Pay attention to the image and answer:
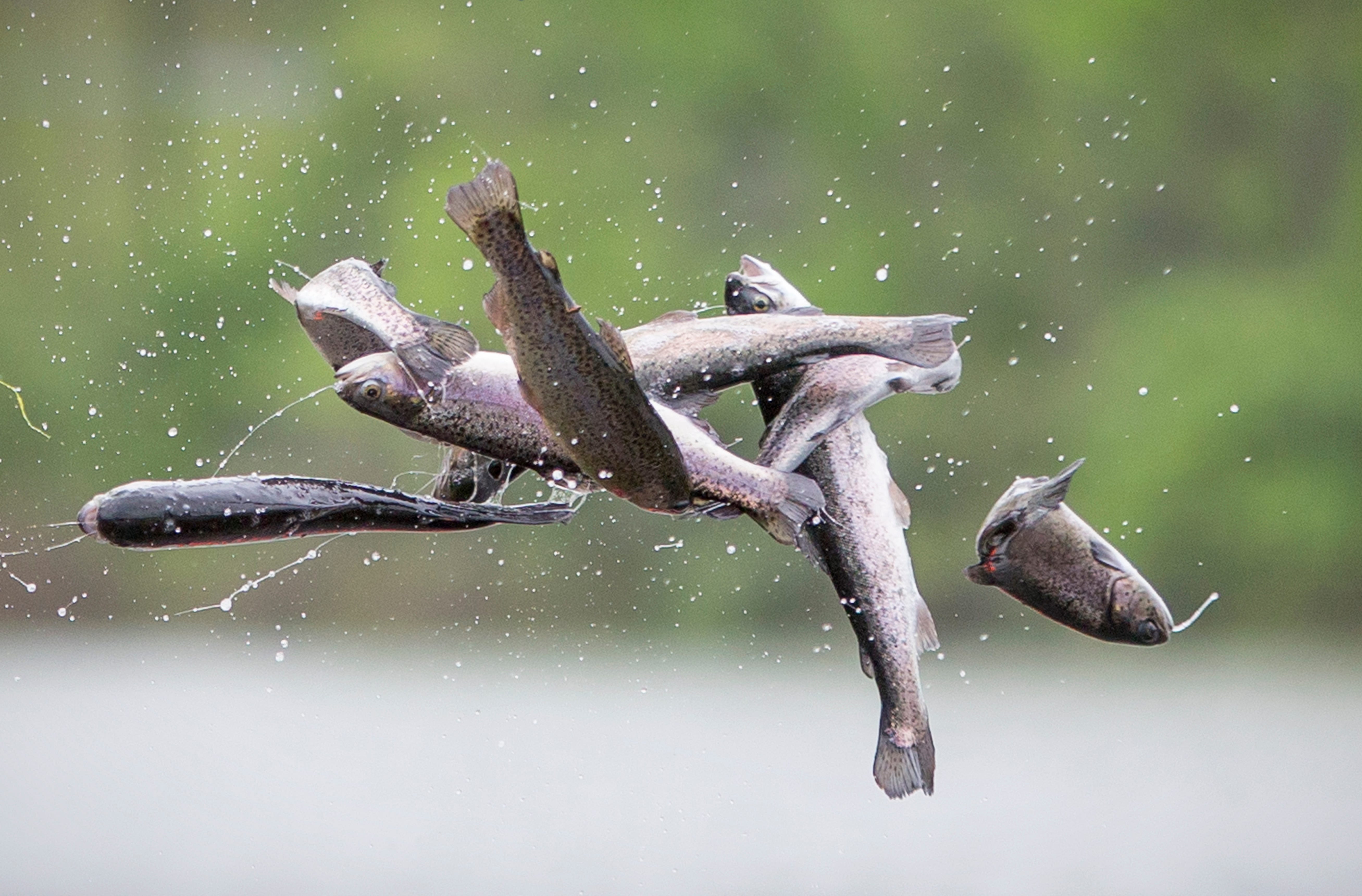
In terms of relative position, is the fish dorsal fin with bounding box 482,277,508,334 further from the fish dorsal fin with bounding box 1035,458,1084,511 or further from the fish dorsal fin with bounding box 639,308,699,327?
the fish dorsal fin with bounding box 1035,458,1084,511

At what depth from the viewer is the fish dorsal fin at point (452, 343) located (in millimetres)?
1259

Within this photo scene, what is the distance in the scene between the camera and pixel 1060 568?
153 centimetres

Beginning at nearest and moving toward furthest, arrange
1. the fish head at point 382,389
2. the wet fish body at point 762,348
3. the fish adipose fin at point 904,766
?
the fish head at point 382,389, the wet fish body at point 762,348, the fish adipose fin at point 904,766

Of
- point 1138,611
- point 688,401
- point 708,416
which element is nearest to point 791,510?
point 688,401

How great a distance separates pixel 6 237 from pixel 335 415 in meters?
1.80

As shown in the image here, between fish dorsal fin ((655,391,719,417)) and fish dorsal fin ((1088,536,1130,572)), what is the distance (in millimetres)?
535

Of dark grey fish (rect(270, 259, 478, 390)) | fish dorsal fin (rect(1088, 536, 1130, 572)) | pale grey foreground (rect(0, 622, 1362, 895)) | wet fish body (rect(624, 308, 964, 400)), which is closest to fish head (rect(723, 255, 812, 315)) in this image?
wet fish body (rect(624, 308, 964, 400))

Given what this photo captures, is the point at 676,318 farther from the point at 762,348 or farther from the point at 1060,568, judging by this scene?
the point at 1060,568

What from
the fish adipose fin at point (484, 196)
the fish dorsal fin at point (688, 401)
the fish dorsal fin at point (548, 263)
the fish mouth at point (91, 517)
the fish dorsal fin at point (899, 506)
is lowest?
the fish dorsal fin at point (899, 506)

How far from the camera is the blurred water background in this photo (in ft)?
10.6

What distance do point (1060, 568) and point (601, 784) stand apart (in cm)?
202

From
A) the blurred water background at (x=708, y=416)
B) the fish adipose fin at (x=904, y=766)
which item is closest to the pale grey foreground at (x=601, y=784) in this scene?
the blurred water background at (x=708, y=416)

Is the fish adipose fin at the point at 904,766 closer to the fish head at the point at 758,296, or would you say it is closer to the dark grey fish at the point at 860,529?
the dark grey fish at the point at 860,529

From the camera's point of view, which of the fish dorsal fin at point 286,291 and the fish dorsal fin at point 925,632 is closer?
the fish dorsal fin at point 286,291
